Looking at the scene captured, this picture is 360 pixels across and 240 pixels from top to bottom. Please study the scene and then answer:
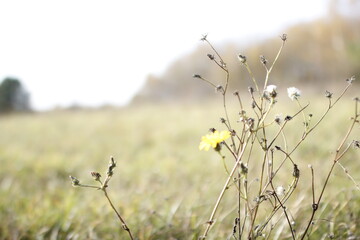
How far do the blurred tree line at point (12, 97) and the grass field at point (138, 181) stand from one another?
22.7ft

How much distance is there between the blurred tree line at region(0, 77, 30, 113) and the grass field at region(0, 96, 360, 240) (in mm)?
6904

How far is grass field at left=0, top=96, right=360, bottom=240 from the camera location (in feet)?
6.19

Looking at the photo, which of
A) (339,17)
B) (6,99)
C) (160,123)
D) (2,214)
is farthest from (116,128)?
(339,17)

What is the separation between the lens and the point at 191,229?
1.77 m

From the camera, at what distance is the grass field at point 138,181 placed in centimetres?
189

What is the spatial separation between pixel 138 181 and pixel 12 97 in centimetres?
1256

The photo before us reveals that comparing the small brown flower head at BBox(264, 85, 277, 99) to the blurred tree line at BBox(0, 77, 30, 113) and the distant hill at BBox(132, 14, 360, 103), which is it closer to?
the distant hill at BBox(132, 14, 360, 103)

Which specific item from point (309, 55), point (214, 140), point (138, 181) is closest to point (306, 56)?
point (309, 55)

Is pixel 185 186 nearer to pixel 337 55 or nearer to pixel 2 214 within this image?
pixel 2 214

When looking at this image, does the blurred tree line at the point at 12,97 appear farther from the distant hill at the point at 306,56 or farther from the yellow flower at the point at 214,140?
the yellow flower at the point at 214,140

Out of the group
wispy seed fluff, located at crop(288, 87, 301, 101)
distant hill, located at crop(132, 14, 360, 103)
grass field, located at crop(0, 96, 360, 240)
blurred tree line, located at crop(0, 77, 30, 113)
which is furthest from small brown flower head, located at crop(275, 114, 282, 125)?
blurred tree line, located at crop(0, 77, 30, 113)

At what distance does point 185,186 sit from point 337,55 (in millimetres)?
14748

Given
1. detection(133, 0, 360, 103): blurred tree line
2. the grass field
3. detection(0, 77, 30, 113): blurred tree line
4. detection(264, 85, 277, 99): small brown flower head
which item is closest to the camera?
detection(264, 85, 277, 99): small brown flower head

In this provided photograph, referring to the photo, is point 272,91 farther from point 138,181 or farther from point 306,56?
point 306,56
